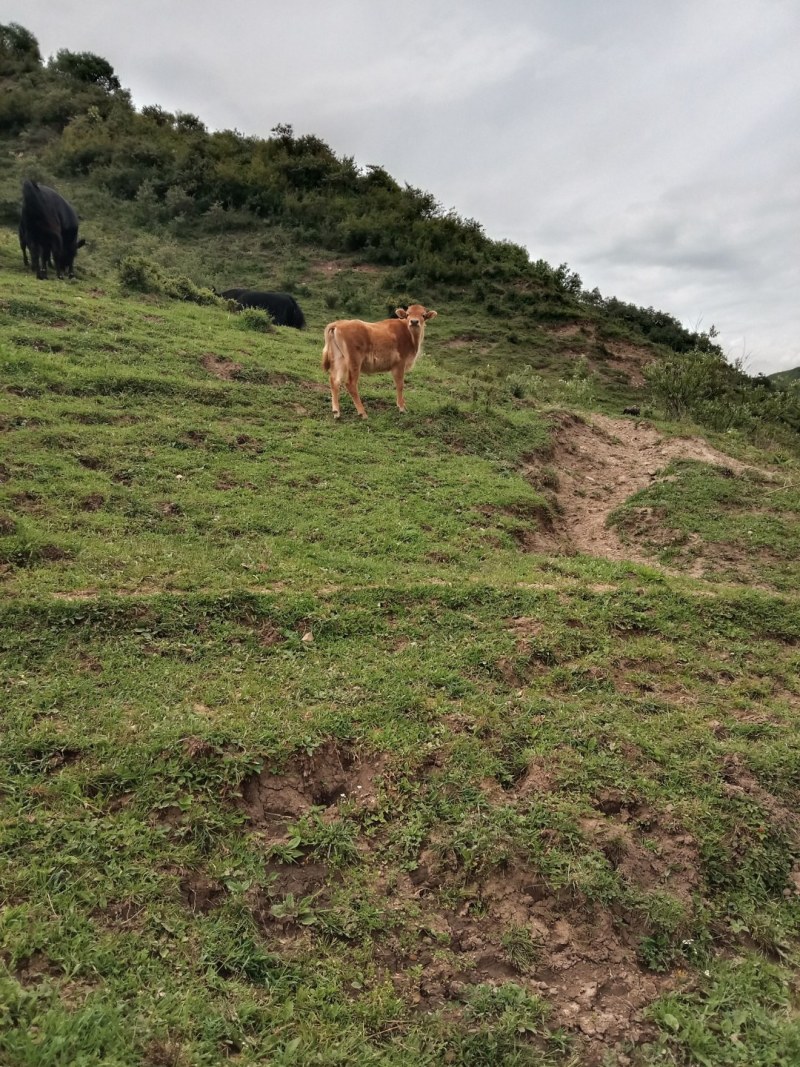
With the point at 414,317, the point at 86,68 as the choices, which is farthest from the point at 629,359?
the point at 86,68

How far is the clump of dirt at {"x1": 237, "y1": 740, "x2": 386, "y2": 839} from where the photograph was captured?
12.6ft

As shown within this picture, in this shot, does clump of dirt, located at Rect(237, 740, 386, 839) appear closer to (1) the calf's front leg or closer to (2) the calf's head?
(1) the calf's front leg

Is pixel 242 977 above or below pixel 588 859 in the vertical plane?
below

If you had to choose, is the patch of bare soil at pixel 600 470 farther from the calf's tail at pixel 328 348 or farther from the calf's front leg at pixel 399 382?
the calf's tail at pixel 328 348

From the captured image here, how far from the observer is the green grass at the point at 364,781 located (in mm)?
2885

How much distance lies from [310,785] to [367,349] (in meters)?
8.37

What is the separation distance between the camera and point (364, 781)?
13.6 ft

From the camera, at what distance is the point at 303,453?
364 inches

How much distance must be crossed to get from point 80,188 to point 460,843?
3300cm

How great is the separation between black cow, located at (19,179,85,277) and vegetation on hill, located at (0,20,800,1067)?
581 cm

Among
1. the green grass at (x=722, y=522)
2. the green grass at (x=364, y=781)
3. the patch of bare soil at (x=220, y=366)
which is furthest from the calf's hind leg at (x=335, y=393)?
the green grass at (x=722, y=522)

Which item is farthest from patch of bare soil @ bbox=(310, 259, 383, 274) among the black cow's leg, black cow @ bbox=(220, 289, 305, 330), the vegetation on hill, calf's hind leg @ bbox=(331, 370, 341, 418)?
calf's hind leg @ bbox=(331, 370, 341, 418)

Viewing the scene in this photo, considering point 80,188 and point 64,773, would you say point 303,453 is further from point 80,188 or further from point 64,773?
point 80,188

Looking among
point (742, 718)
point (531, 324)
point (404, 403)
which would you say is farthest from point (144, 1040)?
point (531, 324)
